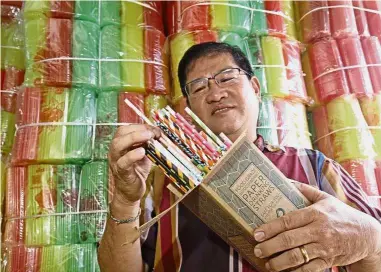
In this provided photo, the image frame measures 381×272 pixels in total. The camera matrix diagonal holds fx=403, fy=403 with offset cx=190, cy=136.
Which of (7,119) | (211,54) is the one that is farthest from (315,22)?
(7,119)

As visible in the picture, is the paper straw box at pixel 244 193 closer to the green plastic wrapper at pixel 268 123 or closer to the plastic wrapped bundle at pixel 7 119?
the green plastic wrapper at pixel 268 123

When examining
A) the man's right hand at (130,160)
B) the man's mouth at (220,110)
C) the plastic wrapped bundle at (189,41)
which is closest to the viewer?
the man's right hand at (130,160)

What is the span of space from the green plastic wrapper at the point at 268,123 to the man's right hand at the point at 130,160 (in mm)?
870

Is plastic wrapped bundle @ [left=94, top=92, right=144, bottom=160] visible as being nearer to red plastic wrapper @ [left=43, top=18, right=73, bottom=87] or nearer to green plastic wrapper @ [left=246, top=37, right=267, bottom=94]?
red plastic wrapper @ [left=43, top=18, right=73, bottom=87]

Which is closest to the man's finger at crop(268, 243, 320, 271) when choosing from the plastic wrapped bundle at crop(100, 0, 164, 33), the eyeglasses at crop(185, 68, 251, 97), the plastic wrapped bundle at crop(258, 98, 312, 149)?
the eyeglasses at crop(185, 68, 251, 97)

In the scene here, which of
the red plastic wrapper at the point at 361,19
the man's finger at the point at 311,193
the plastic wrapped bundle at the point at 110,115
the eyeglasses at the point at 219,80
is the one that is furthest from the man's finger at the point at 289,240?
the red plastic wrapper at the point at 361,19

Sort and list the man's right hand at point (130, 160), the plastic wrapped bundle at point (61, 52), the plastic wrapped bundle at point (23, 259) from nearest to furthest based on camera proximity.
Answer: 1. the man's right hand at point (130, 160)
2. the plastic wrapped bundle at point (23, 259)
3. the plastic wrapped bundle at point (61, 52)

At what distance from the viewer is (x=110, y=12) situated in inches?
76.7

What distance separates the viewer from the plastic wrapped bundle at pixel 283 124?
175 centimetres

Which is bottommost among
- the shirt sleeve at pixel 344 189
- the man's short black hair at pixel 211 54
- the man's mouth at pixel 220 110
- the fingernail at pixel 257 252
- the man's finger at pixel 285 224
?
the fingernail at pixel 257 252

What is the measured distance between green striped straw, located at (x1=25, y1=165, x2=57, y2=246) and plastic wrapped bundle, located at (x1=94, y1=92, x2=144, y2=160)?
21 centimetres

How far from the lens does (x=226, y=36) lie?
189cm

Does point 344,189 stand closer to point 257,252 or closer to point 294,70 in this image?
point 257,252

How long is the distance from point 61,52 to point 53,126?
35cm
